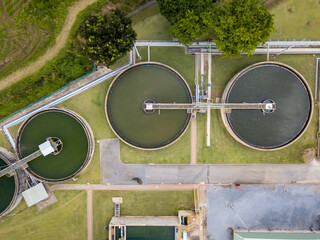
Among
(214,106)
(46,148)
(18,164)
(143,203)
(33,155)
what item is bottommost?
(143,203)

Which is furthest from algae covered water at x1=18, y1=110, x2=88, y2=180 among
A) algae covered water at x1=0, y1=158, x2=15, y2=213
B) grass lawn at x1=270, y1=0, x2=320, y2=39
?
grass lawn at x1=270, y1=0, x2=320, y2=39

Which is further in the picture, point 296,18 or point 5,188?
point 296,18

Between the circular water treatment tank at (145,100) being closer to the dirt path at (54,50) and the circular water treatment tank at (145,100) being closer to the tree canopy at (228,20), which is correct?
the tree canopy at (228,20)

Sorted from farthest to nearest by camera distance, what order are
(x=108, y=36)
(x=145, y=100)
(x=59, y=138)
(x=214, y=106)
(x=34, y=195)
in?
1. (x=59, y=138)
2. (x=34, y=195)
3. (x=145, y=100)
4. (x=214, y=106)
5. (x=108, y=36)

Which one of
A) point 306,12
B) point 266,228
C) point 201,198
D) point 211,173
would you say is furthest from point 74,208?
point 306,12

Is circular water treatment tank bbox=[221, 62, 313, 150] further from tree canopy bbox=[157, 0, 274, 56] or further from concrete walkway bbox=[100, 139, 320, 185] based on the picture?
tree canopy bbox=[157, 0, 274, 56]

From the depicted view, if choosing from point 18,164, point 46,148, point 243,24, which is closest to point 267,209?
point 243,24

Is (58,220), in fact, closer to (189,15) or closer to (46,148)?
(46,148)
